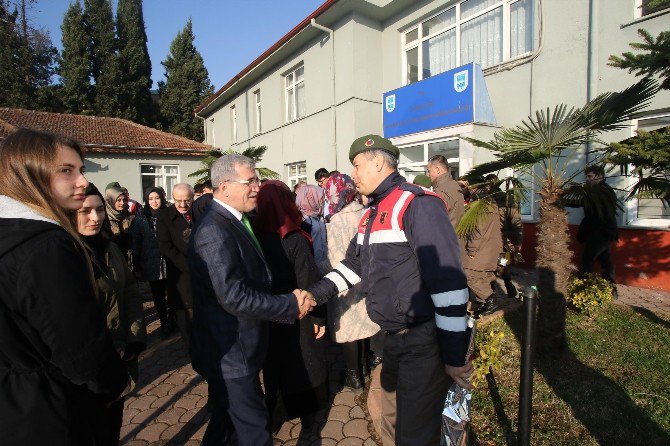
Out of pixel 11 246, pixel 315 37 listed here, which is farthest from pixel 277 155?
pixel 11 246

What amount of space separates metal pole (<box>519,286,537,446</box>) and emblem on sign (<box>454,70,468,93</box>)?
683cm

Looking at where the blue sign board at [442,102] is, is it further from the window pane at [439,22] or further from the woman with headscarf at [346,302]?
the woman with headscarf at [346,302]

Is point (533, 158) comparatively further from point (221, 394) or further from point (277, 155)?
point (277, 155)

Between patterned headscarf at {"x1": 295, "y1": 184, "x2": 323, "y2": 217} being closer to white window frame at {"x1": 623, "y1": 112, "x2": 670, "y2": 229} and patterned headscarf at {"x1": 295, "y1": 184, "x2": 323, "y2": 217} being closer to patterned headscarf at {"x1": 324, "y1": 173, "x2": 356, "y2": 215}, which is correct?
patterned headscarf at {"x1": 324, "y1": 173, "x2": 356, "y2": 215}

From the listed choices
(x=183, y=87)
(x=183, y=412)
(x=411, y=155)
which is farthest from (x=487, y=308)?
(x=183, y=87)

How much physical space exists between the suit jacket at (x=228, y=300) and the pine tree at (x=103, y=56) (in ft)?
113

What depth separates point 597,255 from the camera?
17.8ft

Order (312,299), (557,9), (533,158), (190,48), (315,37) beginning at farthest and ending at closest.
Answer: (190,48)
(315,37)
(557,9)
(533,158)
(312,299)

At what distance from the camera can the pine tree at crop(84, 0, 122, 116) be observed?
30172 mm

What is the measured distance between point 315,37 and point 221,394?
12.1 m

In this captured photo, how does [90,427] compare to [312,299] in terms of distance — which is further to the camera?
[312,299]

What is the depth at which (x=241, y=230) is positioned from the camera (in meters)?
2.15

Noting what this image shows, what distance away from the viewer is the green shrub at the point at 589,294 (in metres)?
4.59

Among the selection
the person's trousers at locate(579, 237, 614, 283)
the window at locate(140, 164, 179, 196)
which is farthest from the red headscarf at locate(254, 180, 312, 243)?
the window at locate(140, 164, 179, 196)
